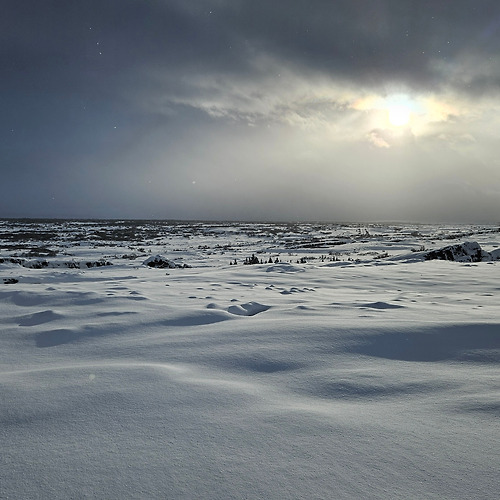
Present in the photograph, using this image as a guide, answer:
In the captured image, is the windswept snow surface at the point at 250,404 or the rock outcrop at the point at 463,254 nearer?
the windswept snow surface at the point at 250,404

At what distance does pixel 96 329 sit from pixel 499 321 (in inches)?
148

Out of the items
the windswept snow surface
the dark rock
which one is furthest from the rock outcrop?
the windswept snow surface

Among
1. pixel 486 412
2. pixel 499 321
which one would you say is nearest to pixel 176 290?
pixel 499 321

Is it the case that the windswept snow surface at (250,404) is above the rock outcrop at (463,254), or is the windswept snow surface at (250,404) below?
below

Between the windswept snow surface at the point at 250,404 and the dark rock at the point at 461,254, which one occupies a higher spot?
the dark rock at the point at 461,254

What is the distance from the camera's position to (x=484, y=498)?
105 centimetres

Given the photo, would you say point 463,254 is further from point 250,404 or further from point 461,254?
point 250,404

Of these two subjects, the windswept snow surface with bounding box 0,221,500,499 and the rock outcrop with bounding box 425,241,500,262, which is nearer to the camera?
the windswept snow surface with bounding box 0,221,500,499

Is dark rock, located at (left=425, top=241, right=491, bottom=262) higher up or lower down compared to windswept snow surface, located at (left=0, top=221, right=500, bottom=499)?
higher up

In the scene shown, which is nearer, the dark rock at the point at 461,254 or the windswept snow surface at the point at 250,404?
the windswept snow surface at the point at 250,404

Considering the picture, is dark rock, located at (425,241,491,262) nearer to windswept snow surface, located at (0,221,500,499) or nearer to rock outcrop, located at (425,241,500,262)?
rock outcrop, located at (425,241,500,262)

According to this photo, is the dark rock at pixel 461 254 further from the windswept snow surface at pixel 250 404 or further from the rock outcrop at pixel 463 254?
the windswept snow surface at pixel 250 404

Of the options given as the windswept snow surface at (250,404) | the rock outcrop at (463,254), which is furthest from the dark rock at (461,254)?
the windswept snow surface at (250,404)

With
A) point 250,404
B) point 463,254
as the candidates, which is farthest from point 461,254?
point 250,404
